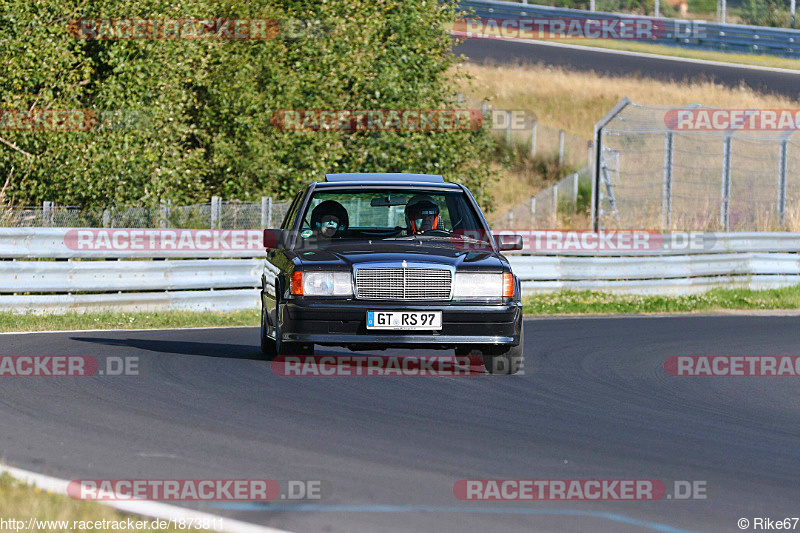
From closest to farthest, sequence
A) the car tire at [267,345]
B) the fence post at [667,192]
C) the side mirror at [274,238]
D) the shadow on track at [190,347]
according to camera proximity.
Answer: the side mirror at [274,238], the car tire at [267,345], the shadow on track at [190,347], the fence post at [667,192]

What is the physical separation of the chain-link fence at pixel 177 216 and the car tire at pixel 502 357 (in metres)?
9.48

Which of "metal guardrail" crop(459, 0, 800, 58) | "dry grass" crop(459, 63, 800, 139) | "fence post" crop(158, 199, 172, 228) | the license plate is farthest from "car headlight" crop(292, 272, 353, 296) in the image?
"metal guardrail" crop(459, 0, 800, 58)

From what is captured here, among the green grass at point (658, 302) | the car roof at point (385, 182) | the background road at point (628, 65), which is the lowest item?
the green grass at point (658, 302)

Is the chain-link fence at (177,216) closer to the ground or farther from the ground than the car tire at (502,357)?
farther from the ground

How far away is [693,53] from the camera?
51.4 metres

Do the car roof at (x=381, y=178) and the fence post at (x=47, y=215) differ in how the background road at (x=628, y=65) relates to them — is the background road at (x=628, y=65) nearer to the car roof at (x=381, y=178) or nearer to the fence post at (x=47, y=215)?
the fence post at (x=47, y=215)

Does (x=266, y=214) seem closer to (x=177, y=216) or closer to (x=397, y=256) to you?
(x=177, y=216)

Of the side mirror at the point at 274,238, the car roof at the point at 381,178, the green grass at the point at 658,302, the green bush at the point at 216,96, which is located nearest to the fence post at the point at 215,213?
the green bush at the point at 216,96

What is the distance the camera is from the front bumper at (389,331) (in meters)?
10.1

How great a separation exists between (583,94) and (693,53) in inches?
333

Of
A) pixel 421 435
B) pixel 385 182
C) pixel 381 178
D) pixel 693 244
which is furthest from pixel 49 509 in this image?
pixel 693 244

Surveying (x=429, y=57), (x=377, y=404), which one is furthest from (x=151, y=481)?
(x=429, y=57)

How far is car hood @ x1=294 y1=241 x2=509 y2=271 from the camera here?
1034cm

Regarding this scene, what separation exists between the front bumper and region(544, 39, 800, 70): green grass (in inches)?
1645
